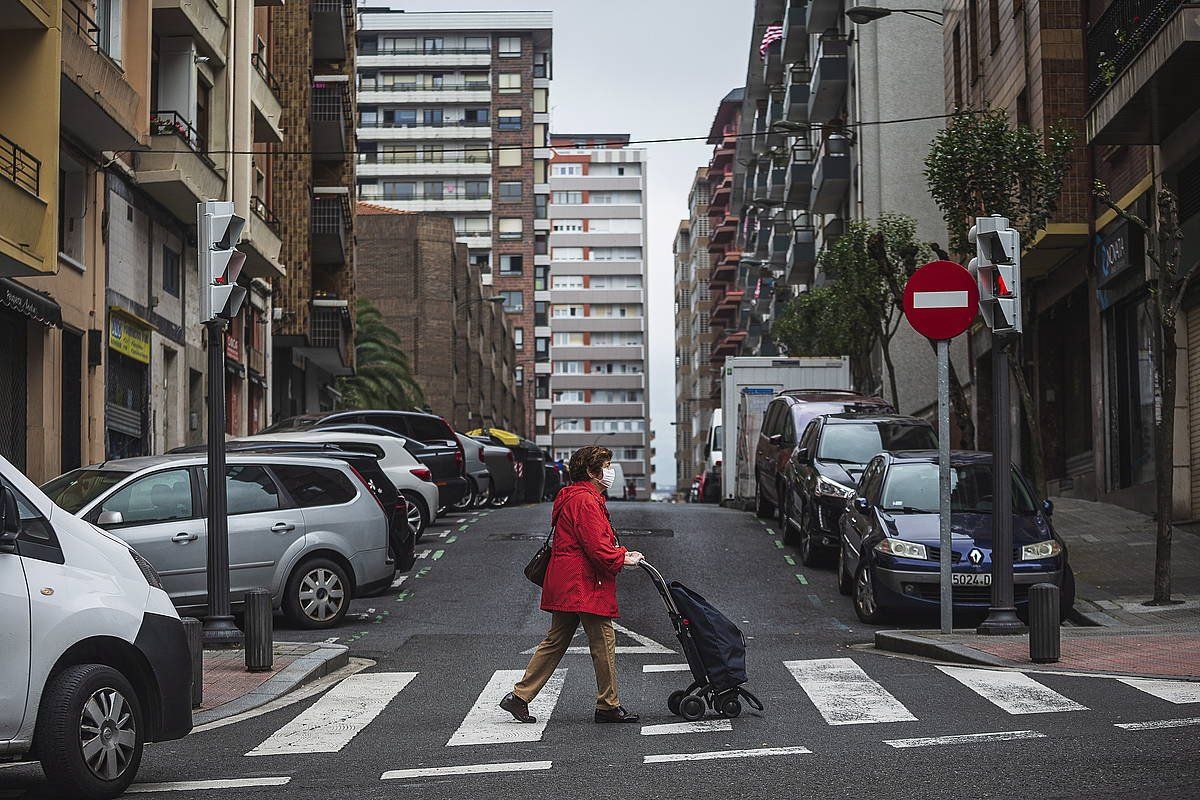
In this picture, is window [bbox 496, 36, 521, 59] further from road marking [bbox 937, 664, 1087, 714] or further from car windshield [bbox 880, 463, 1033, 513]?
road marking [bbox 937, 664, 1087, 714]

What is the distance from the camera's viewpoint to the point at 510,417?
10944 centimetres

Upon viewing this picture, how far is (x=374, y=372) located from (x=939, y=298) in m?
42.9

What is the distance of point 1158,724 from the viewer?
888cm

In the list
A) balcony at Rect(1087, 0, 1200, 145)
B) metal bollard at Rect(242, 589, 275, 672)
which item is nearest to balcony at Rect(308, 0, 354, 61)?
balcony at Rect(1087, 0, 1200, 145)

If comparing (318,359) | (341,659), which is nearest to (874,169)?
(318,359)

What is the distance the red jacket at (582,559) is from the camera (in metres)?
9.69

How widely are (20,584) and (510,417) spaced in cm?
10240

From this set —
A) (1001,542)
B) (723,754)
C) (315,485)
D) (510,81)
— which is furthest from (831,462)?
(510,81)

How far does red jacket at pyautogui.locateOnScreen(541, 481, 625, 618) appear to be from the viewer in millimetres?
9688

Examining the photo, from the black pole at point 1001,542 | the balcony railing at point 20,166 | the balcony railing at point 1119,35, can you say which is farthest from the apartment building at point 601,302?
the black pole at point 1001,542

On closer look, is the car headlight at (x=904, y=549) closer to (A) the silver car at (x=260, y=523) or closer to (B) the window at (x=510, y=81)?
(A) the silver car at (x=260, y=523)

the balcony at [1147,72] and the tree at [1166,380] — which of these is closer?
the tree at [1166,380]

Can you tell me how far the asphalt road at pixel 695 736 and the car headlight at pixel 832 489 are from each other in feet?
12.2

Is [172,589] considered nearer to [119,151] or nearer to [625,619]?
[625,619]
